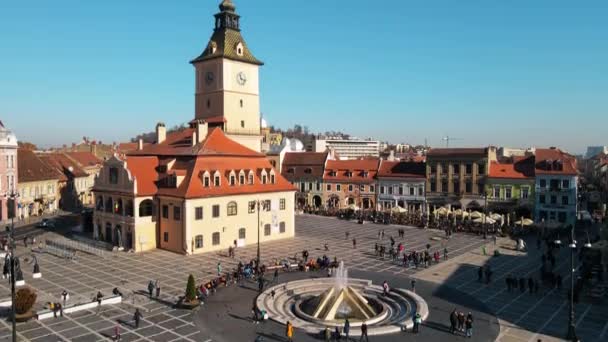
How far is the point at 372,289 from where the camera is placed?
34.9 meters

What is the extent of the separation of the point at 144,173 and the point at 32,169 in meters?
37.3

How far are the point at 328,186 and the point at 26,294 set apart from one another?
2328 inches

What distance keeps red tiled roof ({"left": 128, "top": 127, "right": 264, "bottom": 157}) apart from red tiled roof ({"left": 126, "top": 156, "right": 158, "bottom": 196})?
2076mm

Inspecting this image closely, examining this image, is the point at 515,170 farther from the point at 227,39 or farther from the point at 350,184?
the point at 227,39

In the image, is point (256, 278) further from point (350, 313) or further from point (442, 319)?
point (442, 319)

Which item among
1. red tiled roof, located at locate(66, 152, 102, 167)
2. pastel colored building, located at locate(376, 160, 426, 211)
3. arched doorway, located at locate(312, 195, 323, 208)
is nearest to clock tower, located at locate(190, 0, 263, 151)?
arched doorway, located at locate(312, 195, 323, 208)

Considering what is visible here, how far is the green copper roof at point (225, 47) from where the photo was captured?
65.8 meters

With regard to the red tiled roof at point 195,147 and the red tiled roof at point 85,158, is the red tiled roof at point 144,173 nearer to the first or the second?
the red tiled roof at point 195,147

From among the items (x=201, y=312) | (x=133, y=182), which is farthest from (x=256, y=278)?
(x=133, y=182)

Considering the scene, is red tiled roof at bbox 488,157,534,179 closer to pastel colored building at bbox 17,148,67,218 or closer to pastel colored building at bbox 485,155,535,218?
pastel colored building at bbox 485,155,535,218

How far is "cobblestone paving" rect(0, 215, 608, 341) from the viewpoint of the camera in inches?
1080

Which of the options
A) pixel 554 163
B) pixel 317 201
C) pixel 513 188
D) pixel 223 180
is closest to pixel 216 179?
pixel 223 180

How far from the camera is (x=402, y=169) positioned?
78750 millimetres

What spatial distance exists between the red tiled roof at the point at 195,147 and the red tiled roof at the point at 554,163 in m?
39.2
